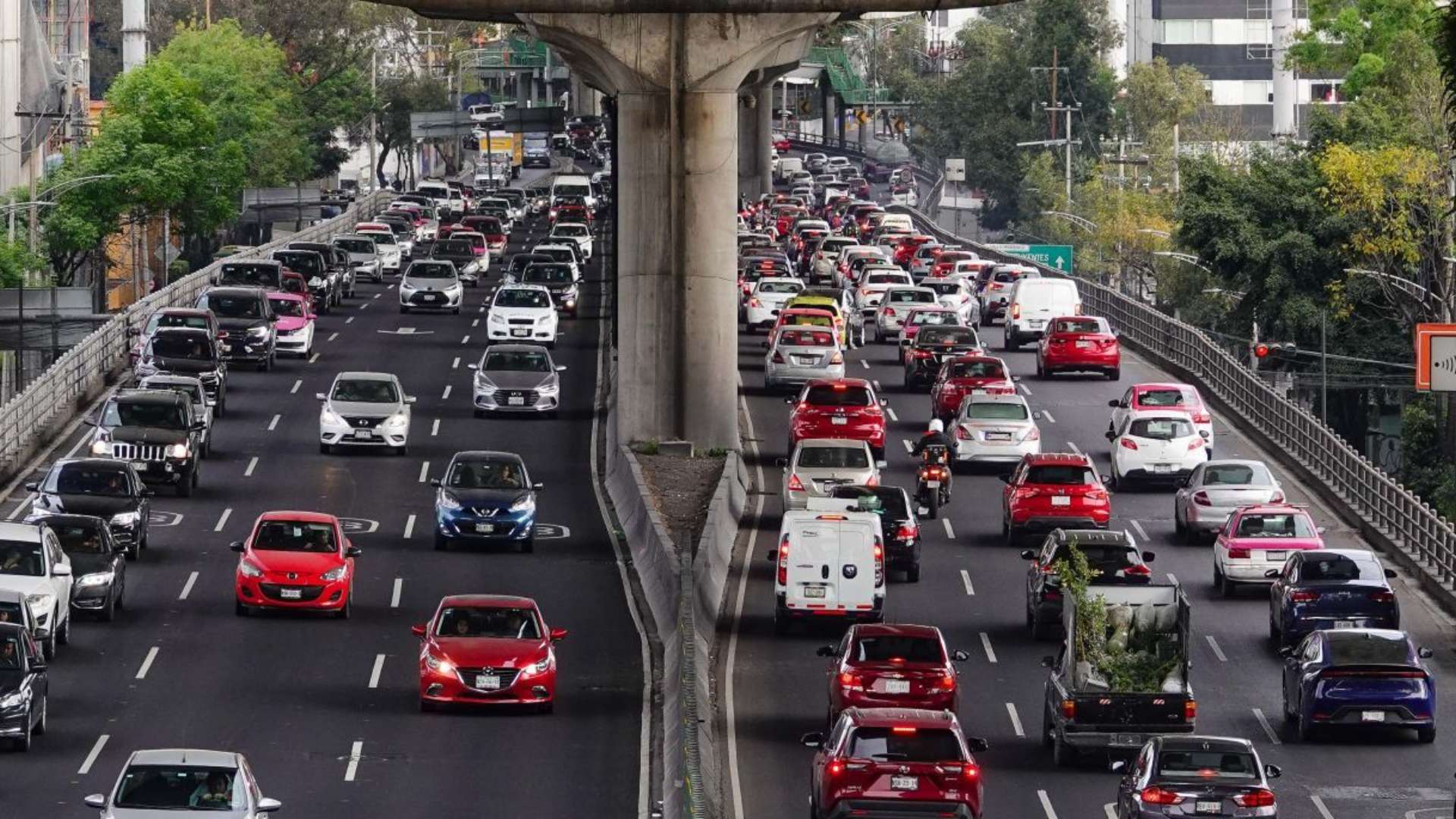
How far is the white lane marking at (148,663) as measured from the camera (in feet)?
114

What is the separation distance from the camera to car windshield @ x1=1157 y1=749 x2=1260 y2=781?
26.0m

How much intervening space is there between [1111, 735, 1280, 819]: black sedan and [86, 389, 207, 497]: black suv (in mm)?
26391

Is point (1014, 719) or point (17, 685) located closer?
point (17, 685)

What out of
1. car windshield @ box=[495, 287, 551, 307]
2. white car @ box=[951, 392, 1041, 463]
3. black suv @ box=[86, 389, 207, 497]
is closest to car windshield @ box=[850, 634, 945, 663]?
black suv @ box=[86, 389, 207, 497]

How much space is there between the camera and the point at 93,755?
2986 cm

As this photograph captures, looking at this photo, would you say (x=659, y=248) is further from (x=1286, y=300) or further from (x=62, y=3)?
(x=62, y=3)

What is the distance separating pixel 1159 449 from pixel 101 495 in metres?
20.3

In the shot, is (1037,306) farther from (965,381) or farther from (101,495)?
(101,495)

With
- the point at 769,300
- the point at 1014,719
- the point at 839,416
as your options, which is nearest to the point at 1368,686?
the point at 1014,719

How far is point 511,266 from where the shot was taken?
279 ft

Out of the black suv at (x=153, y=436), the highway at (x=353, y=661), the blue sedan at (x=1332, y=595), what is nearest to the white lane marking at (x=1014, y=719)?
the highway at (x=353, y=661)

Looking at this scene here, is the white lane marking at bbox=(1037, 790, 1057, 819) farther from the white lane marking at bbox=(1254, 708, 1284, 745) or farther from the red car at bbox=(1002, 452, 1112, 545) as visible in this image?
the red car at bbox=(1002, 452, 1112, 545)

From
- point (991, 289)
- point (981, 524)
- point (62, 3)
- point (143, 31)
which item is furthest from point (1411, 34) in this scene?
point (62, 3)

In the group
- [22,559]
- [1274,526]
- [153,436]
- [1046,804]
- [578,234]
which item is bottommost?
[1046,804]
